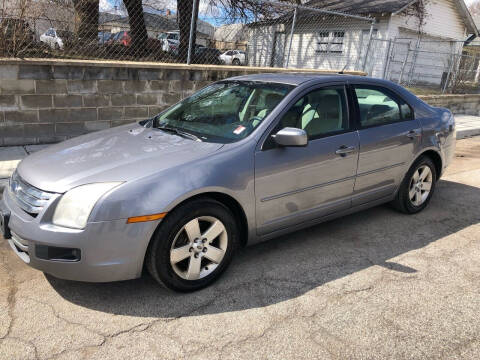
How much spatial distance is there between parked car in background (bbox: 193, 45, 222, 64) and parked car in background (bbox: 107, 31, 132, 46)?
4.17ft

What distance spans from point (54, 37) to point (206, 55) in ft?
9.91

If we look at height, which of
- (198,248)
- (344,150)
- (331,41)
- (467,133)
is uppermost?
(331,41)

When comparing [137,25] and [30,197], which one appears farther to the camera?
[137,25]

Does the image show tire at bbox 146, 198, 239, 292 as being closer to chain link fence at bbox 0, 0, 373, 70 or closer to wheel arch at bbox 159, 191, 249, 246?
wheel arch at bbox 159, 191, 249, 246

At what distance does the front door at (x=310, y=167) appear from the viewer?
3.34m

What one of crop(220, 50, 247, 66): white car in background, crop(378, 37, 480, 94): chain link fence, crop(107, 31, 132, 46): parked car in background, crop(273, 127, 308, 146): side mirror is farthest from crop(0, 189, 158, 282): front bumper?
crop(378, 37, 480, 94): chain link fence

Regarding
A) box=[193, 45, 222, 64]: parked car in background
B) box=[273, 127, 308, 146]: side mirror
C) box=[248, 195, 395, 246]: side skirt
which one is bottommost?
box=[248, 195, 395, 246]: side skirt

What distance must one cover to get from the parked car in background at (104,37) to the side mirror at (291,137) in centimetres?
526

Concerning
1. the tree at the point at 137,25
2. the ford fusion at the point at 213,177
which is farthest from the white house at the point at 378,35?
the ford fusion at the point at 213,177

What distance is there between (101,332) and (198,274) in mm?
772

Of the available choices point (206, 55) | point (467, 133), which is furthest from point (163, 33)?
point (467, 133)

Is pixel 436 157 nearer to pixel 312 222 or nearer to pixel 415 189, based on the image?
pixel 415 189

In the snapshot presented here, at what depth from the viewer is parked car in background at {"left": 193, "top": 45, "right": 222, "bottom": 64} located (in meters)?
8.30

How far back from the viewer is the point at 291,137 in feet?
10.6
